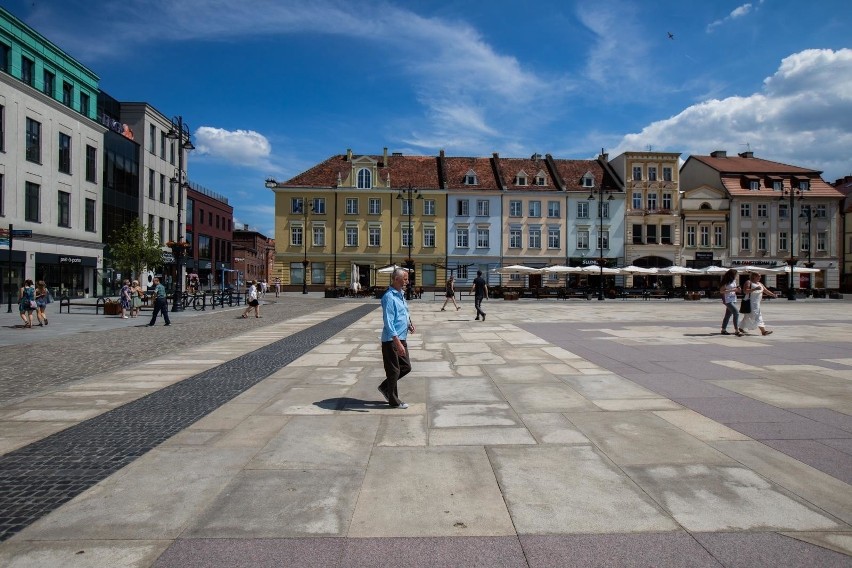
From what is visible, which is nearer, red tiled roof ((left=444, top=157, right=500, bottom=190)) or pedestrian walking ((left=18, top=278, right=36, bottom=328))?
pedestrian walking ((left=18, top=278, right=36, bottom=328))

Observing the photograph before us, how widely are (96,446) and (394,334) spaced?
9.92 feet

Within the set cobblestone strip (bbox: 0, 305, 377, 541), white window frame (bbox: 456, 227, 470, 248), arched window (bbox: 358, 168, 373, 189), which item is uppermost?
arched window (bbox: 358, 168, 373, 189)

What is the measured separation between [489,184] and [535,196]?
469cm

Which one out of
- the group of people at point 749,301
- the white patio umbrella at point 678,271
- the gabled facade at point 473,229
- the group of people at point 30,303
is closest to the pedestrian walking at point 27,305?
the group of people at point 30,303

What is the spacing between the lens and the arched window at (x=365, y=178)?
176ft

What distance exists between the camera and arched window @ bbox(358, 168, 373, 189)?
53.8 metres

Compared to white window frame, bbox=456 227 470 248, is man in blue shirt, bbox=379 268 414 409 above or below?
below

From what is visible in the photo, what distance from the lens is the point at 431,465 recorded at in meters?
4.39

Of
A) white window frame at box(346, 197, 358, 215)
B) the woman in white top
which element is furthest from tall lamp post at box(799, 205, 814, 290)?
the woman in white top

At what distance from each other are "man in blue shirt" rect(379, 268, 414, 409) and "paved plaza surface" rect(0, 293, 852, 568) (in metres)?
0.32

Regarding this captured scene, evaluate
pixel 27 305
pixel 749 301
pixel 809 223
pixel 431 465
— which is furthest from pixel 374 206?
pixel 431 465

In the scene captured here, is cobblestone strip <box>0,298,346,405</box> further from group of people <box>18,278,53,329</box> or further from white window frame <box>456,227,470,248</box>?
white window frame <box>456,227,470,248</box>

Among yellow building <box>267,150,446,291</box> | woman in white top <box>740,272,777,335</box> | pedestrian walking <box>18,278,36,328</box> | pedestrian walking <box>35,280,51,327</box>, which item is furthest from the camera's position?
yellow building <box>267,150,446,291</box>

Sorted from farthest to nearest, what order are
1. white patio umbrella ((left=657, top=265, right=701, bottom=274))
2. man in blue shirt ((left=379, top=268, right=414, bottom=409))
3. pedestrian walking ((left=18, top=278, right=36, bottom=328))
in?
white patio umbrella ((left=657, top=265, right=701, bottom=274)), pedestrian walking ((left=18, top=278, right=36, bottom=328)), man in blue shirt ((left=379, top=268, right=414, bottom=409))
